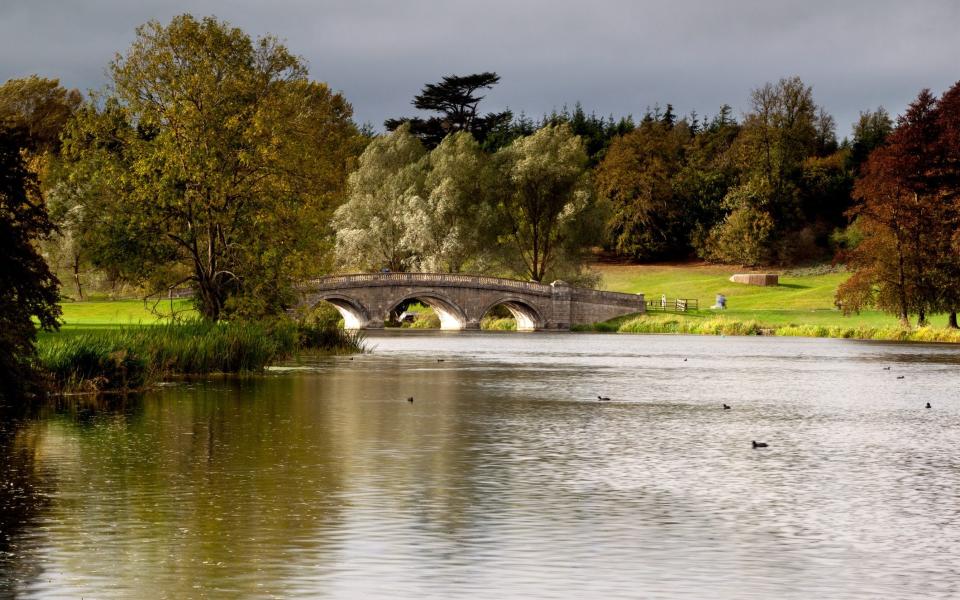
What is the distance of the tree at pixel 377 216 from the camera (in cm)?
9594

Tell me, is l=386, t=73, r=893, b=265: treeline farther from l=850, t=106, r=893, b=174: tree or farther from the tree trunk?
the tree trunk

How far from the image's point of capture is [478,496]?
16.7 meters

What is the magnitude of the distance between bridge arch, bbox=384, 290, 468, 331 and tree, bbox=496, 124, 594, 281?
789cm

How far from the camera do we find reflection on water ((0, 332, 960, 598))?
38.9 ft

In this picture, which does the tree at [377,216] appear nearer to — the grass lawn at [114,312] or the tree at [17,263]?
the grass lawn at [114,312]

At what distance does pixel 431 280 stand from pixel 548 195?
12.4 m

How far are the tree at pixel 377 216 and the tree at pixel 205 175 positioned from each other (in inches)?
1828

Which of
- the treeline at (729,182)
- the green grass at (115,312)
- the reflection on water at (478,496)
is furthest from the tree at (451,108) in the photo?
the reflection on water at (478,496)

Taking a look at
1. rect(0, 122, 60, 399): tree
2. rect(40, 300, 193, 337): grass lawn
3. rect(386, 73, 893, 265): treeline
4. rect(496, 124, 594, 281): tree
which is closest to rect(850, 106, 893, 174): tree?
rect(386, 73, 893, 265): treeline

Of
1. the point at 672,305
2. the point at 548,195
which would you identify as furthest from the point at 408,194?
the point at 672,305

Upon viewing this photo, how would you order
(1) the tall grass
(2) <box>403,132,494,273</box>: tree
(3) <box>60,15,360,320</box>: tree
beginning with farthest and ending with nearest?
(2) <box>403,132,494,273</box>: tree
(1) the tall grass
(3) <box>60,15,360,320</box>: tree

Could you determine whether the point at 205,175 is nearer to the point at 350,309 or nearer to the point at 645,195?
A: the point at 350,309

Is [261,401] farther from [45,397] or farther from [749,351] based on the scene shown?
[749,351]

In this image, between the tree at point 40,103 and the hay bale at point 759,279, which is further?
the hay bale at point 759,279
